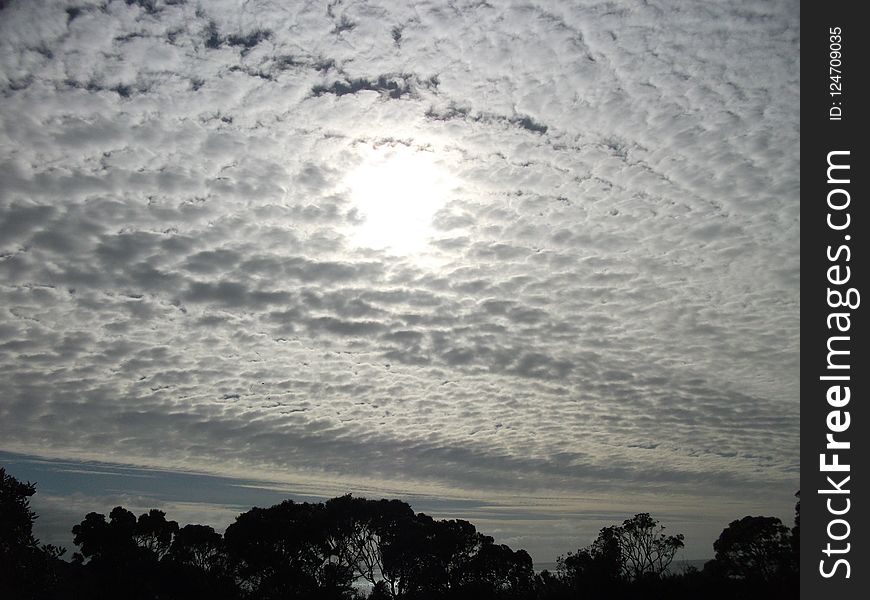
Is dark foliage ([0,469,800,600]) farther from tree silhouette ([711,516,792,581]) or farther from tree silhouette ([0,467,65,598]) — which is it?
tree silhouette ([0,467,65,598])

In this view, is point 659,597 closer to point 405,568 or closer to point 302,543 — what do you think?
point 405,568

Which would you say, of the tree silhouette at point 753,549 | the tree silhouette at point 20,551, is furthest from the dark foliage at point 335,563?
the tree silhouette at point 20,551

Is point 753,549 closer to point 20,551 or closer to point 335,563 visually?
point 335,563

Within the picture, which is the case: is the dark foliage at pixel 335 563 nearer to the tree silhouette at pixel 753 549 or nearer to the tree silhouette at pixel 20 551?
the tree silhouette at pixel 753 549

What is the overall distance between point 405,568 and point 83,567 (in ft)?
97.7

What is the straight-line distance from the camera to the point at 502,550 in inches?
2672

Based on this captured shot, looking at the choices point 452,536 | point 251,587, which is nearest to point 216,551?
point 251,587

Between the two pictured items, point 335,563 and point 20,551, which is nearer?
point 20,551

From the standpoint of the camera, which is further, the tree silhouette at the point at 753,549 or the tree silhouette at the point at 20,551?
the tree silhouette at the point at 753,549

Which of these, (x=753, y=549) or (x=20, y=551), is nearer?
(x=20, y=551)

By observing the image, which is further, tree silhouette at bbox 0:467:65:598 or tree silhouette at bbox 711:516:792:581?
tree silhouette at bbox 711:516:792:581

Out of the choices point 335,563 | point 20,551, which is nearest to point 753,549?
point 335,563

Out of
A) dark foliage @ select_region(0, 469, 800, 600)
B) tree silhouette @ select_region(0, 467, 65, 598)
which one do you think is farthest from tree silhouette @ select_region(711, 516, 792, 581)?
tree silhouette @ select_region(0, 467, 65, 598)
